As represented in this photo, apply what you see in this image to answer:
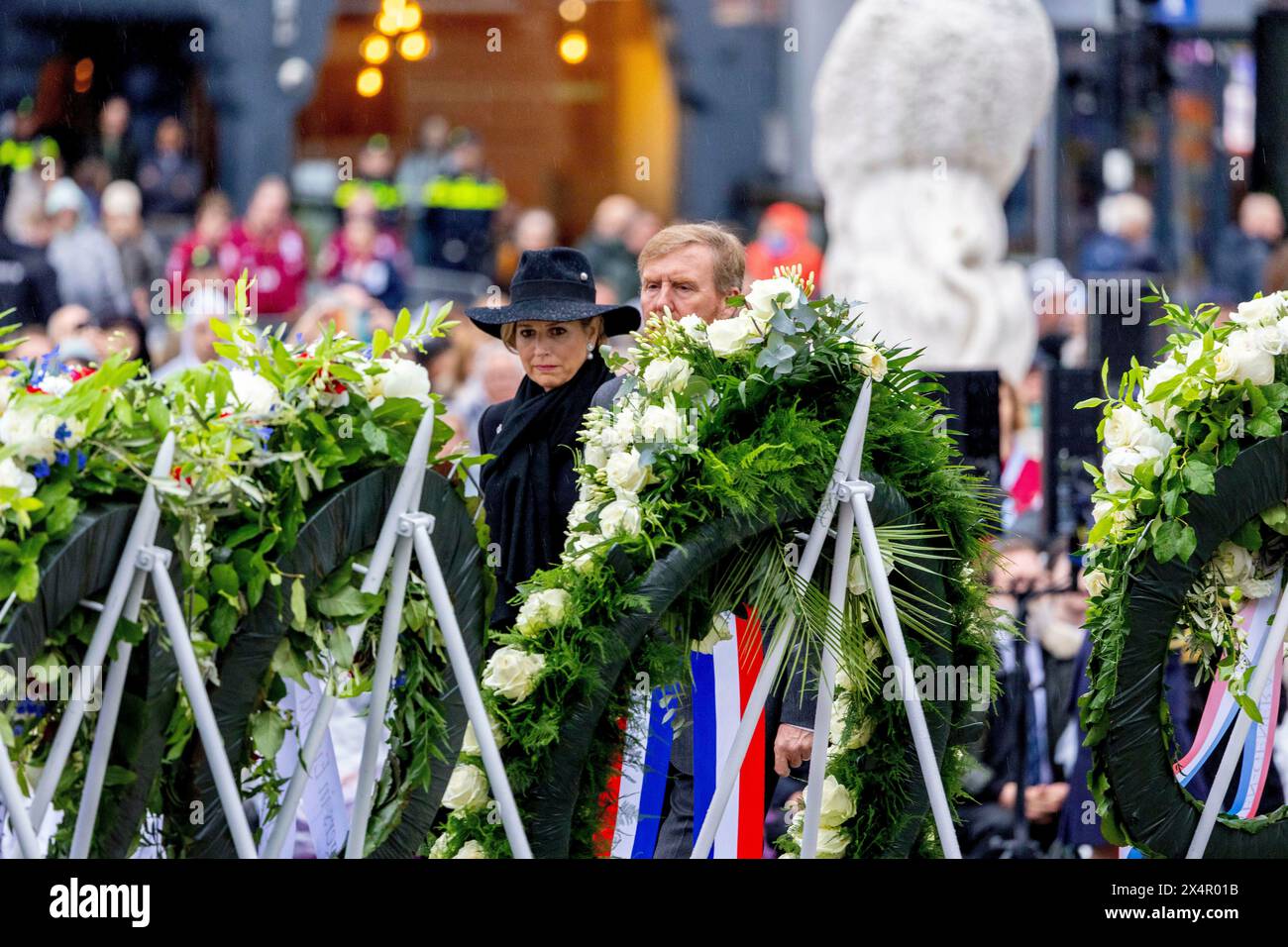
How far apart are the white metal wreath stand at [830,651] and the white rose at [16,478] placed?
139 centimetres

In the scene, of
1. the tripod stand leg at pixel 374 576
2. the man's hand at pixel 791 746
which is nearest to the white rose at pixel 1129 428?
the man's hand at pixel 791 746

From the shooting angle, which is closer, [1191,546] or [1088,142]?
[1191,546]

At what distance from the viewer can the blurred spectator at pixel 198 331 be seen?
784 centimetres

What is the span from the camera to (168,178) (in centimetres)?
1292

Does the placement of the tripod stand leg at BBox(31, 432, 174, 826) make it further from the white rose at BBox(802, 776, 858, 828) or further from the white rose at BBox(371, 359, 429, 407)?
the white rose at BBox(802, 776, 858, 828)

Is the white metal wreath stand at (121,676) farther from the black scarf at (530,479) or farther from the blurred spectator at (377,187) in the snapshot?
the blurred spectator at (377,187)

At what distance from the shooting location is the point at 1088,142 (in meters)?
15.2

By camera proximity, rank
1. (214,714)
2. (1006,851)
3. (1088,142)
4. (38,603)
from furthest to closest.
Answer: (1088,142) < (1006,851) < (214,714) < (38,603)

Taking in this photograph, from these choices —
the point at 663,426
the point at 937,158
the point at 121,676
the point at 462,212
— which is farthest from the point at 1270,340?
the point at 462,212

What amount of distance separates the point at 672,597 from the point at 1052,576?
10.3ft

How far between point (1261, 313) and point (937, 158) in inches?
223

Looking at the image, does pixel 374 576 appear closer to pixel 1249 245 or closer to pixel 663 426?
pixel 663 426

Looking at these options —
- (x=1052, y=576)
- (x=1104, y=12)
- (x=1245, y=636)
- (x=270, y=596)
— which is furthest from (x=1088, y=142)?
(x=270, y=596)
